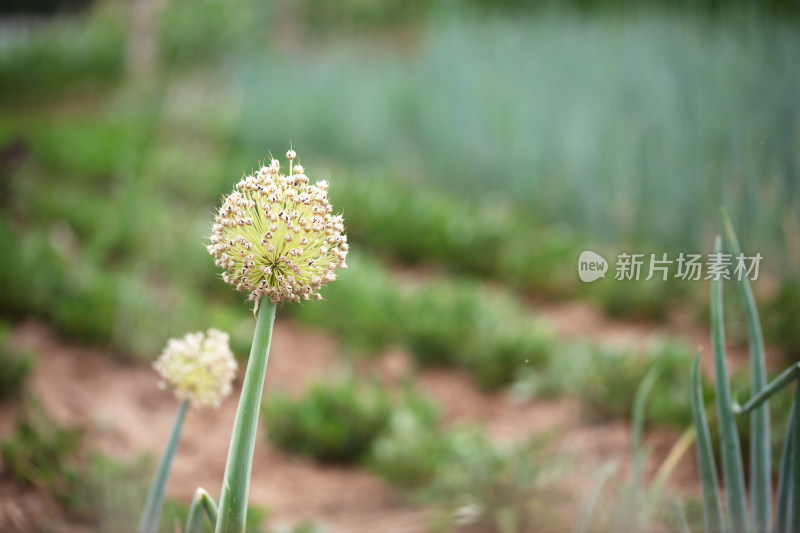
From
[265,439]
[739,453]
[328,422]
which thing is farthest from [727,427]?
→ [265,439]

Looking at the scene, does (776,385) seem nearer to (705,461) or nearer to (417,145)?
(705,461)

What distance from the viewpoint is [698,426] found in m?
0.78

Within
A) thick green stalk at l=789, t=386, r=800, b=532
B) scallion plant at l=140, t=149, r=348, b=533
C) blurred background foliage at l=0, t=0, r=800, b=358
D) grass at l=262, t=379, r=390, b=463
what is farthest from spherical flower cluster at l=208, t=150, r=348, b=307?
grass at l=262, t=379, r=390, b=463

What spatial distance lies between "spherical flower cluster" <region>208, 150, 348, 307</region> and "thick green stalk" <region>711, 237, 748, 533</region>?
469 millimetres

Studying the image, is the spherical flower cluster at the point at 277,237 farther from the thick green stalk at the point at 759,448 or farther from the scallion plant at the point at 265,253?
the thick green stalk at the point at 759,448

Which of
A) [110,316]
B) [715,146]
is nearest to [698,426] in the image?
[715,146]

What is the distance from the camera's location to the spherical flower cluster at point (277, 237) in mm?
527

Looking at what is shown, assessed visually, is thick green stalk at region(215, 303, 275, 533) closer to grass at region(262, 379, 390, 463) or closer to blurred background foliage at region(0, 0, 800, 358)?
blurred background foliage at region(0, 0, 800, 358)

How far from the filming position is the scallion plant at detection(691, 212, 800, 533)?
0.77 meters

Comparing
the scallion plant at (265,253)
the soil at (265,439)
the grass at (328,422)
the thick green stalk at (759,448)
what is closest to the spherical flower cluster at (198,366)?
Result: the scallion plant at (265,253)

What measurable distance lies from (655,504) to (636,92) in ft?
5.82

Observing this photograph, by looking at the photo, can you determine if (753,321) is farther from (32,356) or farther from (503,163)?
(503,163)

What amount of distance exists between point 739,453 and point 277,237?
0.61 m

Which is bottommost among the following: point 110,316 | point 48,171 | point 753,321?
point 753,321
